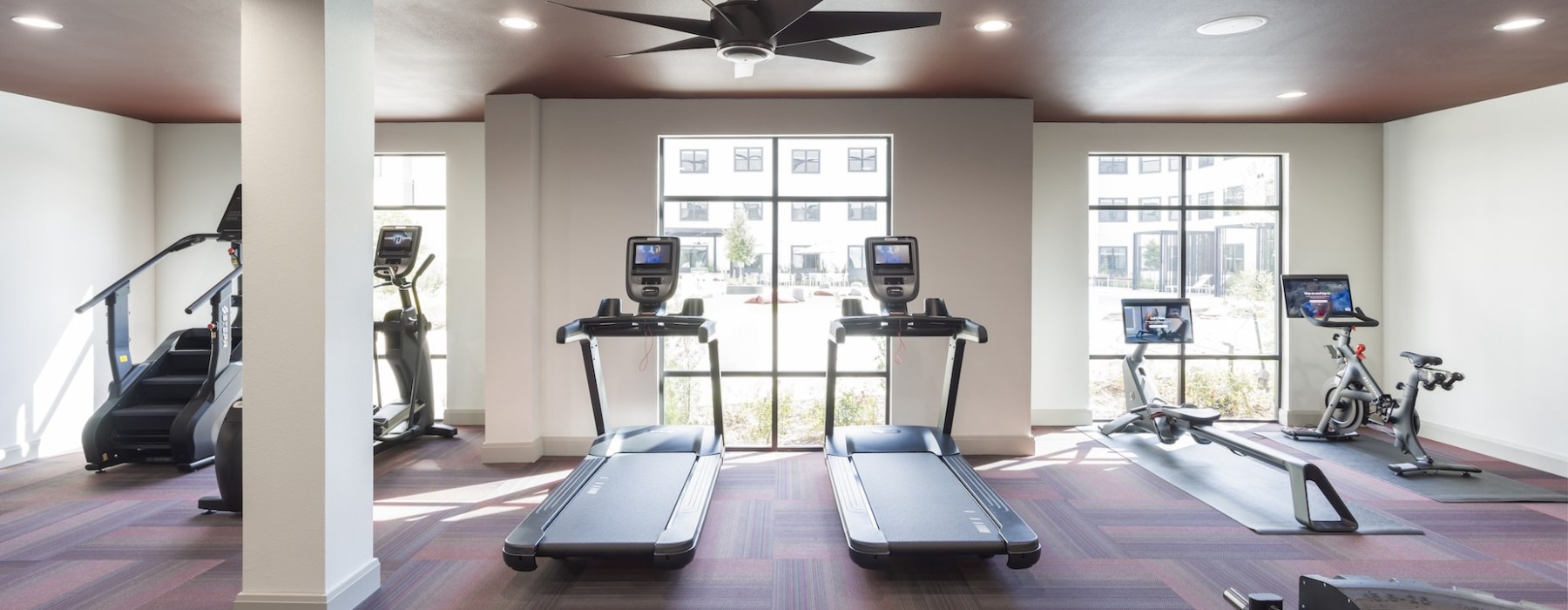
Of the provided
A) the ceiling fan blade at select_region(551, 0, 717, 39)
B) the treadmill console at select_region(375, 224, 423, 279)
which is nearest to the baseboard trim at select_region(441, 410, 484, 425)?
the treadmill console at select_region(375, 224, 423, 279)

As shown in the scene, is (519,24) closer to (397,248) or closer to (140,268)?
(397,248)

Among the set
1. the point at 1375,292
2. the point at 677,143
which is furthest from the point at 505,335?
the point at 1375,292

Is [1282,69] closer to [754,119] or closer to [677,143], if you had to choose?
[754,119]

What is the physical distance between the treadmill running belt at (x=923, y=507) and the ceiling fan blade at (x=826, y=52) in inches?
89.5

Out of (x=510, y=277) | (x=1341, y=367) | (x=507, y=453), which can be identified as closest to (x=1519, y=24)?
(x=1341, y=367)

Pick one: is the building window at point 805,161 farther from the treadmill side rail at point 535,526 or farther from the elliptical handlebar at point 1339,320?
the elliptical handlebar at point 1339,320

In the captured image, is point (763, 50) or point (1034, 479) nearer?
point (763, 50)

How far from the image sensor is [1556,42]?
4.36 metres

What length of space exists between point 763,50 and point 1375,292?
22.1 feet

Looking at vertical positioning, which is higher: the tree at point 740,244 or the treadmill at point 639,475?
the tree at point 740,244

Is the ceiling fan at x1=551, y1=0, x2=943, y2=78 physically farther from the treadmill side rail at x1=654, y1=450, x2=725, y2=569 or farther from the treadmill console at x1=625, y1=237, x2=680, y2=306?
the treadmill side rail at x1=654, y1=450, x2=725, y2=569

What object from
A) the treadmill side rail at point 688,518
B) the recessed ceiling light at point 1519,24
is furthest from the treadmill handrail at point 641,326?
the recessed ceiling light at point 1519,24

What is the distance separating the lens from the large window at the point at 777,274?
6.14 m

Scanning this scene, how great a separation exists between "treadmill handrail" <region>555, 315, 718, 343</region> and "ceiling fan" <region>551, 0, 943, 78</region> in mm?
1918
